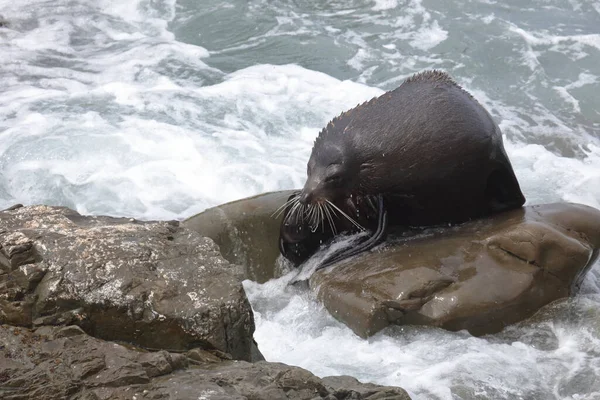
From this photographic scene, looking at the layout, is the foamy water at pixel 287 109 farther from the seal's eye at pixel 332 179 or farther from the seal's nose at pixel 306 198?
the seal's eye at pixel 332 179

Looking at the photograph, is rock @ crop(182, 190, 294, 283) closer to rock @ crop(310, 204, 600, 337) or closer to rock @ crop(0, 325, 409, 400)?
rock @ crop(310, 204, 600, 337)

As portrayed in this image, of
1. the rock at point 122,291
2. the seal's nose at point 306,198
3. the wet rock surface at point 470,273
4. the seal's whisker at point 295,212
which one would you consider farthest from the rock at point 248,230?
the rock at point 122,291

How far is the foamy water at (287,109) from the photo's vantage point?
540 cm

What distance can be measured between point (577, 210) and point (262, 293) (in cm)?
241

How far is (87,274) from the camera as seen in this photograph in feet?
13.6

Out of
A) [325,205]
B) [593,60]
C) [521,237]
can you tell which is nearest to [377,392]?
[521,237]

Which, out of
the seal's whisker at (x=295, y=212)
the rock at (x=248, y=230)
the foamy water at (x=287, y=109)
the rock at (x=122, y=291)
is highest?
the rock at (x=122, y=291)

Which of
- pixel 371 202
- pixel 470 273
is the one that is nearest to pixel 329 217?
pixel 371 202

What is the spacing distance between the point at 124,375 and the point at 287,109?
7.53 meters

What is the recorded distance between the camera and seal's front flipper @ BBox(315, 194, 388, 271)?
655 centimetres

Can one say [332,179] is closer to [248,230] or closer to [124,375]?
[248,230]

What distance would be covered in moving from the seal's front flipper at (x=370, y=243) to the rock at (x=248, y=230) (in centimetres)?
50

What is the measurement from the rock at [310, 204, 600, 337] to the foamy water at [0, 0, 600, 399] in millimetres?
125

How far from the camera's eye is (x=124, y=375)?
11.6 feet
